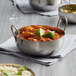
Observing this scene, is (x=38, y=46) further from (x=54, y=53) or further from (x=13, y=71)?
(x=13, y=71)

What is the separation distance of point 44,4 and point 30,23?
0.30 metres

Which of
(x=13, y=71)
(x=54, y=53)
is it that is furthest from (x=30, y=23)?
(x=13, y=71)

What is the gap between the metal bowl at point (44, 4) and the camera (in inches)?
99.6

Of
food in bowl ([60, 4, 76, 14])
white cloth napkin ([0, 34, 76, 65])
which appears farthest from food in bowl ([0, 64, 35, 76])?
food in bowl ([60, 4, 76, 14])

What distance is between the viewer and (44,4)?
100 inches

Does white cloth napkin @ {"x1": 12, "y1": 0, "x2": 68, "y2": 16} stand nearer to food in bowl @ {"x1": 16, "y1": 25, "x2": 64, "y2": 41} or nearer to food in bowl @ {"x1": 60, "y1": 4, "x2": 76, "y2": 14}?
food in bowl @ {"x1": 60, "y1": 4, "x2": 76, "y2": 14}

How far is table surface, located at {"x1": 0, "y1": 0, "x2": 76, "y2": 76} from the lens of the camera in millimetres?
1576

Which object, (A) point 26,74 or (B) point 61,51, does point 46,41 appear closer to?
(B) point 61,51

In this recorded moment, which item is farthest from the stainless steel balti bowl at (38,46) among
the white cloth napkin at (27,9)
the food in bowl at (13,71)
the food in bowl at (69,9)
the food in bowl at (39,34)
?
the white cloth napkin at (27,9)

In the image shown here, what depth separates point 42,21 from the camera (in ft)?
7.83

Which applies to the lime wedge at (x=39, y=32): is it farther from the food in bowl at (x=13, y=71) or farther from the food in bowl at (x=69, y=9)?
the food in bowl at (x=69, y=9)

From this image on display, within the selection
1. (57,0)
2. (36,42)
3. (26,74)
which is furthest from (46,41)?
(57,0)

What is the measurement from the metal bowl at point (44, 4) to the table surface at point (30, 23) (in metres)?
0.10

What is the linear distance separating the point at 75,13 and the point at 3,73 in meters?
1.09
